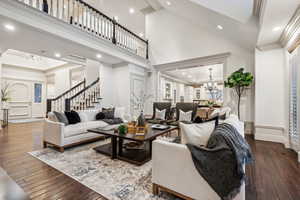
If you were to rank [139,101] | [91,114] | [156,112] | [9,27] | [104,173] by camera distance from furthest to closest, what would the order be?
1. [139,101]
2. [156,112]
3. [91,114]
4. [9,27]
5. [104,173]

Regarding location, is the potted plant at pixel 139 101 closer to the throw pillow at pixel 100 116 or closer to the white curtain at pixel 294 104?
the throw pillow at pixel 100 116

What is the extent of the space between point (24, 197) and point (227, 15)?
14.9 feet

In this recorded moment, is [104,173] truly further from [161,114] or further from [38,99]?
[38,99]

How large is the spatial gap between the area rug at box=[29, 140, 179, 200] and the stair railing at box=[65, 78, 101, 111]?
283 centimetres

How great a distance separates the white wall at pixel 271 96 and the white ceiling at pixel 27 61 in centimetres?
928

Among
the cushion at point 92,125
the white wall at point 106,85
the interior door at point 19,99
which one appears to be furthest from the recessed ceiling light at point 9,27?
the interior door at point 19,99

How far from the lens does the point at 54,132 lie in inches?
A: 116

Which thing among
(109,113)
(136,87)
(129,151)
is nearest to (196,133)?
(129,151)

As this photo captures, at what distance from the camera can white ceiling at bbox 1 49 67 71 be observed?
23.2 feet

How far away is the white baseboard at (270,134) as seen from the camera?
11.8ft

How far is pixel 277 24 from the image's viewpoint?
2684 mm

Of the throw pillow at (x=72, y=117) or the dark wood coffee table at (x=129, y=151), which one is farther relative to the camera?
the throw pillow at (x=72, y=117)

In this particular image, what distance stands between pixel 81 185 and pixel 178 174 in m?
1.29

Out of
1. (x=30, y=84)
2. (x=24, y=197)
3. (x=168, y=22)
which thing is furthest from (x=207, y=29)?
(x=30, y=84)
